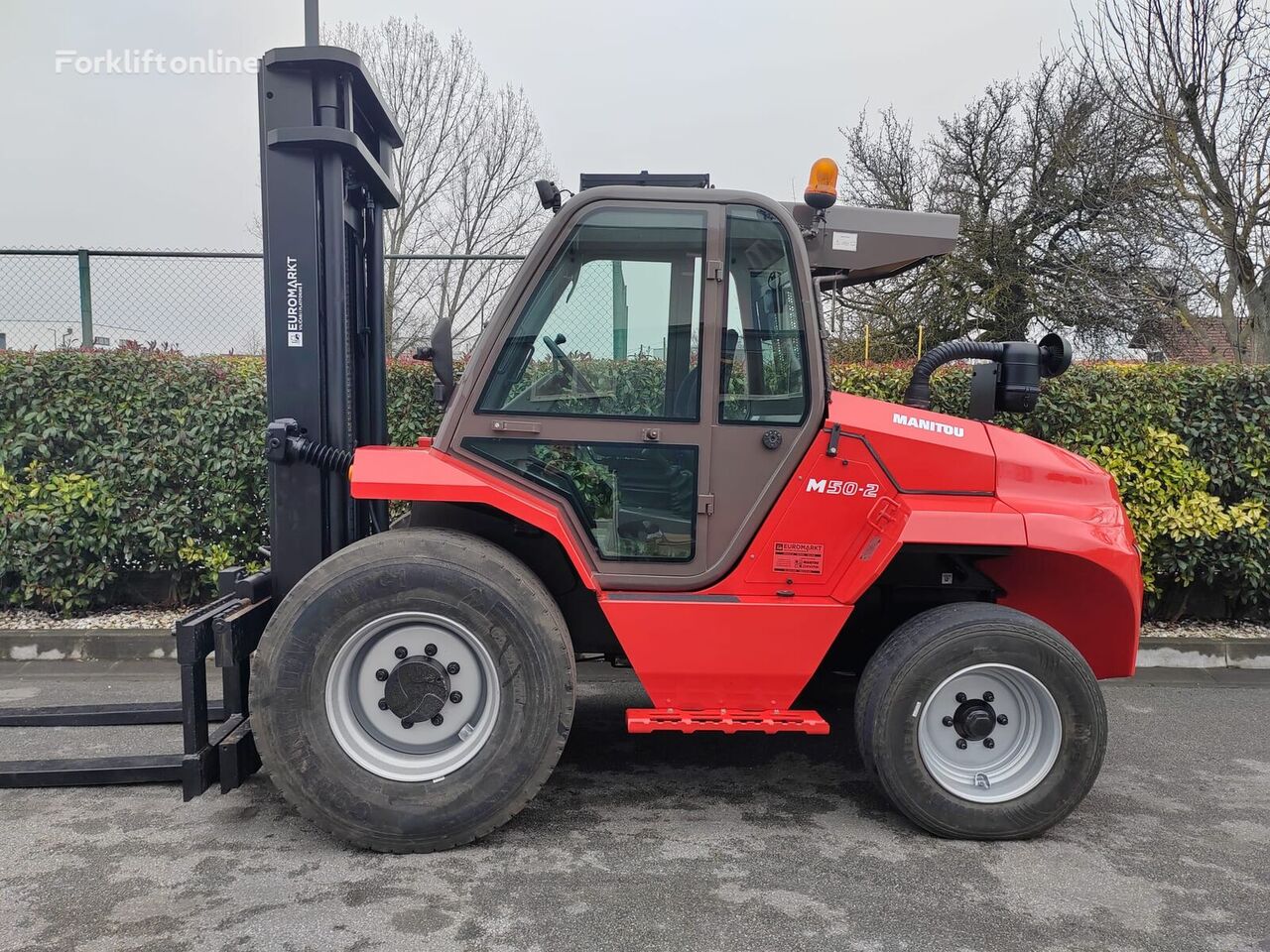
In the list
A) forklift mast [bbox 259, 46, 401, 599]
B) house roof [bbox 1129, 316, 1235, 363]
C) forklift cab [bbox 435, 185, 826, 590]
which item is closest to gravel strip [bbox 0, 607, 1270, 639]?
forklift mast [bbox 259, 46, 401, 599]

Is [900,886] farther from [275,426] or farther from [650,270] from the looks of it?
[275,426]

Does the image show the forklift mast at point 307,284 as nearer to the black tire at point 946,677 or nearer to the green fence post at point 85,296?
the black tire at point 946,677

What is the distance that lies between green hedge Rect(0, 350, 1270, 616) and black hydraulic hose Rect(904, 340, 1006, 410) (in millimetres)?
2265

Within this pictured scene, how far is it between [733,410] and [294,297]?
1.92 m

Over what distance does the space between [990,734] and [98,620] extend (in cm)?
566

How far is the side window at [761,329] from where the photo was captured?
3439 millimetres

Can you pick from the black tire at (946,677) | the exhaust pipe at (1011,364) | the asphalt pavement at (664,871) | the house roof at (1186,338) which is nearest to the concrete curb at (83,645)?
the asphalt pavement at (664,871)

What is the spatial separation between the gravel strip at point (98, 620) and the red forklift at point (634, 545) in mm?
2446

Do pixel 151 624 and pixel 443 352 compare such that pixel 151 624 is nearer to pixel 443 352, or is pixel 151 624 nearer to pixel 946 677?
pixel 443 352

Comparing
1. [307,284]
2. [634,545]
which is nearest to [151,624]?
[307,284]

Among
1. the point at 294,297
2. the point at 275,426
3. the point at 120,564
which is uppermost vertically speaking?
the point at 294,297

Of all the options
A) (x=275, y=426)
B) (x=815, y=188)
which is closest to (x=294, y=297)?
(x=275, y=426)

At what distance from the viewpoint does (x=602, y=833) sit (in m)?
3.37

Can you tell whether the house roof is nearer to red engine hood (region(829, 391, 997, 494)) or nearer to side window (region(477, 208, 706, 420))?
red engine hood (region(829, 391, 997, 494))
